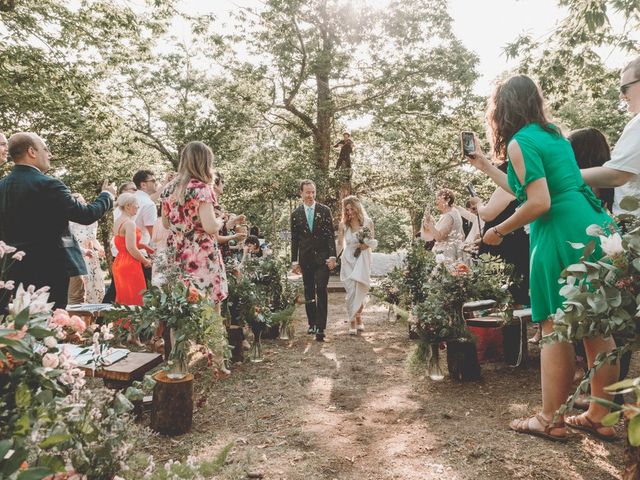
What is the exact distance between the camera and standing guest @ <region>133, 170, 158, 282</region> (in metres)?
5.44

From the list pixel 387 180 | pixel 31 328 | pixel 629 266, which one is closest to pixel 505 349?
pixel 629 266

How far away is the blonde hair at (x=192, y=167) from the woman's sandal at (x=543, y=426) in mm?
3008

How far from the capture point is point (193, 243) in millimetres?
3963

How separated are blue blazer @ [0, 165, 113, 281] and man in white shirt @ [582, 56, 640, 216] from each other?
10.9ft

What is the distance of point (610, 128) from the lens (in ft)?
53.2

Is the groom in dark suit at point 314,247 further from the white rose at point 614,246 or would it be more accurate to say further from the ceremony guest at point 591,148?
the white rose at point 614,246

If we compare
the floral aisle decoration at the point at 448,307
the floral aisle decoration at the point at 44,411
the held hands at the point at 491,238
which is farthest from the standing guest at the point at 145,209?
the floral aisle decoration at the point at 44,411

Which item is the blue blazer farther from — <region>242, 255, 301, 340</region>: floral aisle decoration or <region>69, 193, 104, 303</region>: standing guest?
<region>69, 193, 104, 303</region>: standing guest

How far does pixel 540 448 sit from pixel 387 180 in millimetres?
14542

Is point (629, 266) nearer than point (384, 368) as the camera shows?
Yes

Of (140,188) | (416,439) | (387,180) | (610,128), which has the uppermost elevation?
(610,128)

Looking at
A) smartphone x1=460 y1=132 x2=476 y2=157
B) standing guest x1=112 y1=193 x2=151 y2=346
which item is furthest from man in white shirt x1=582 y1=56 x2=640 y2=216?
standing guest x1=112 y1=193 x2=151 y2=346

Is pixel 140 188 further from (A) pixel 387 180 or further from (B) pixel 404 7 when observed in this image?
(A) pixel 387 180

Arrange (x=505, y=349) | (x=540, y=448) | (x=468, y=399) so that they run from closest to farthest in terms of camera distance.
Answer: (x=540, y=448) < (x=468, y=399) < (x=505, y=349)
